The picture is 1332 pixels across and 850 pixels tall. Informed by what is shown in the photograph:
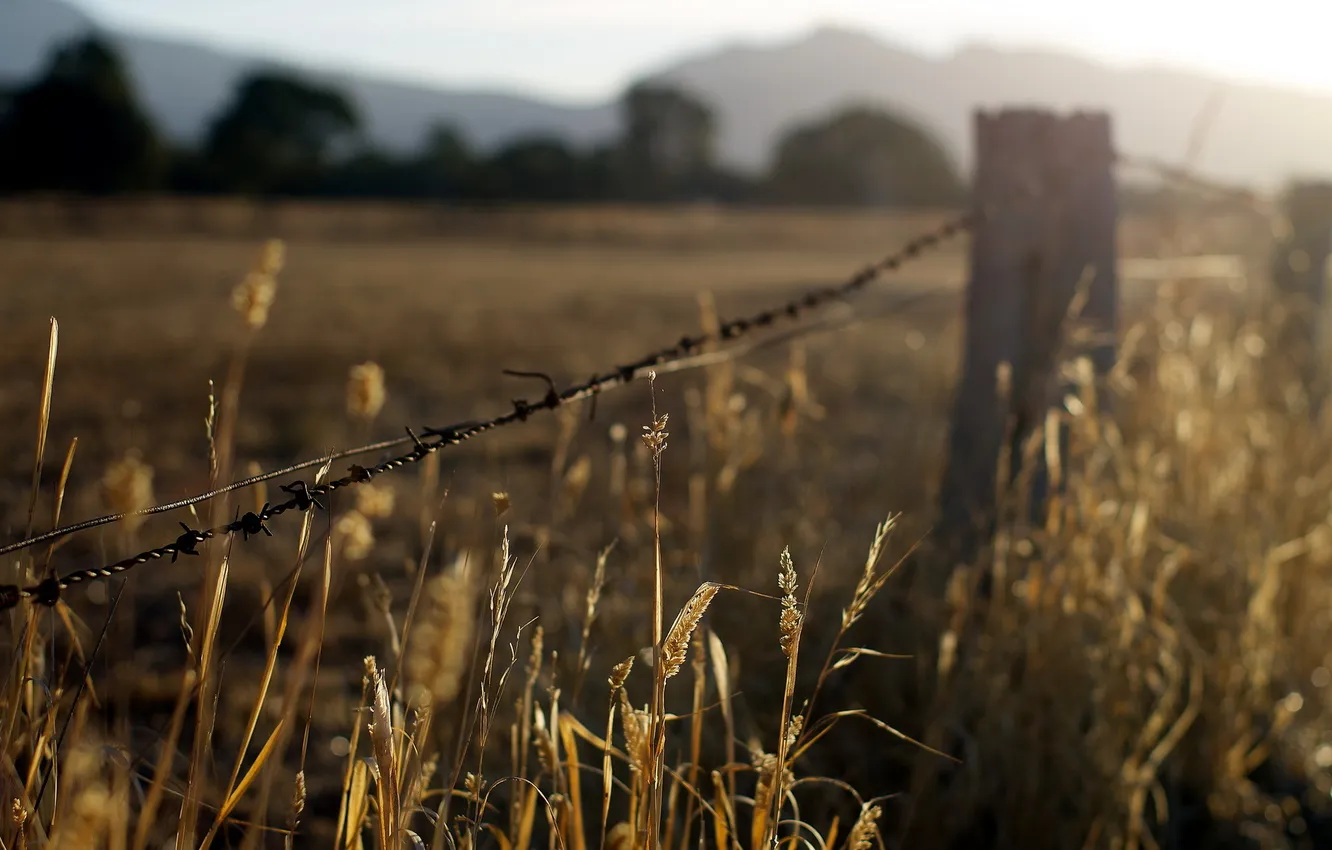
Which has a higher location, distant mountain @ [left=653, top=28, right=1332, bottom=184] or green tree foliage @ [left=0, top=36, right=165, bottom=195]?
distant mountain @ [left=653, top=28, right=1332, bottom=184]

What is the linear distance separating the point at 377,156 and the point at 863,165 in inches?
774

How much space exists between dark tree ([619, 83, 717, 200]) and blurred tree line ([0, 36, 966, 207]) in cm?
9

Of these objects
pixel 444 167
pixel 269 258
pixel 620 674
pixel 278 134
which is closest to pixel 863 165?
pixel 444 167

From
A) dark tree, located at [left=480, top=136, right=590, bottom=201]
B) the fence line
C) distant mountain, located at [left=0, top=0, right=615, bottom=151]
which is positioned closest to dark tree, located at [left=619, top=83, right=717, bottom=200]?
dark tree, located at [left=480, top=136, right=590, bottom=201]

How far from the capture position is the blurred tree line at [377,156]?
39.2 m

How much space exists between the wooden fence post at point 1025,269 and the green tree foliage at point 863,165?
44.5 m

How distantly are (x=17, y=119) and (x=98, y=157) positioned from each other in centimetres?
312

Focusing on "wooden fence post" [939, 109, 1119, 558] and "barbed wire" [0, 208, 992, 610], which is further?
"wooden fence post" [939, 109, 1119, 558]

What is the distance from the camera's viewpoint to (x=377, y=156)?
42219 mm

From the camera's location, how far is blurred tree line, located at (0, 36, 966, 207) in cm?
3925

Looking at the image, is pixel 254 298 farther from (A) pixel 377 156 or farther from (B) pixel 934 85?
(B) pixel 934 85

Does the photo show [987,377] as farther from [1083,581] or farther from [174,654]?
[174,654]

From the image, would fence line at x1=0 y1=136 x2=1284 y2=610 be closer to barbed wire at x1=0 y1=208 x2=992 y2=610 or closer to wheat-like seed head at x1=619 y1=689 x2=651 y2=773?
barbed wire at x1=0 y1=208 x2=992 y2=610

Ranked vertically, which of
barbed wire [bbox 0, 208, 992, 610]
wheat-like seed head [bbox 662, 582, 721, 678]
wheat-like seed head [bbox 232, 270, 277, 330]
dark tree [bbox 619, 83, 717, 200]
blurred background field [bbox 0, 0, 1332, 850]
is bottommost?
blurred background field [bbox 0, 0, 1332, 850]
